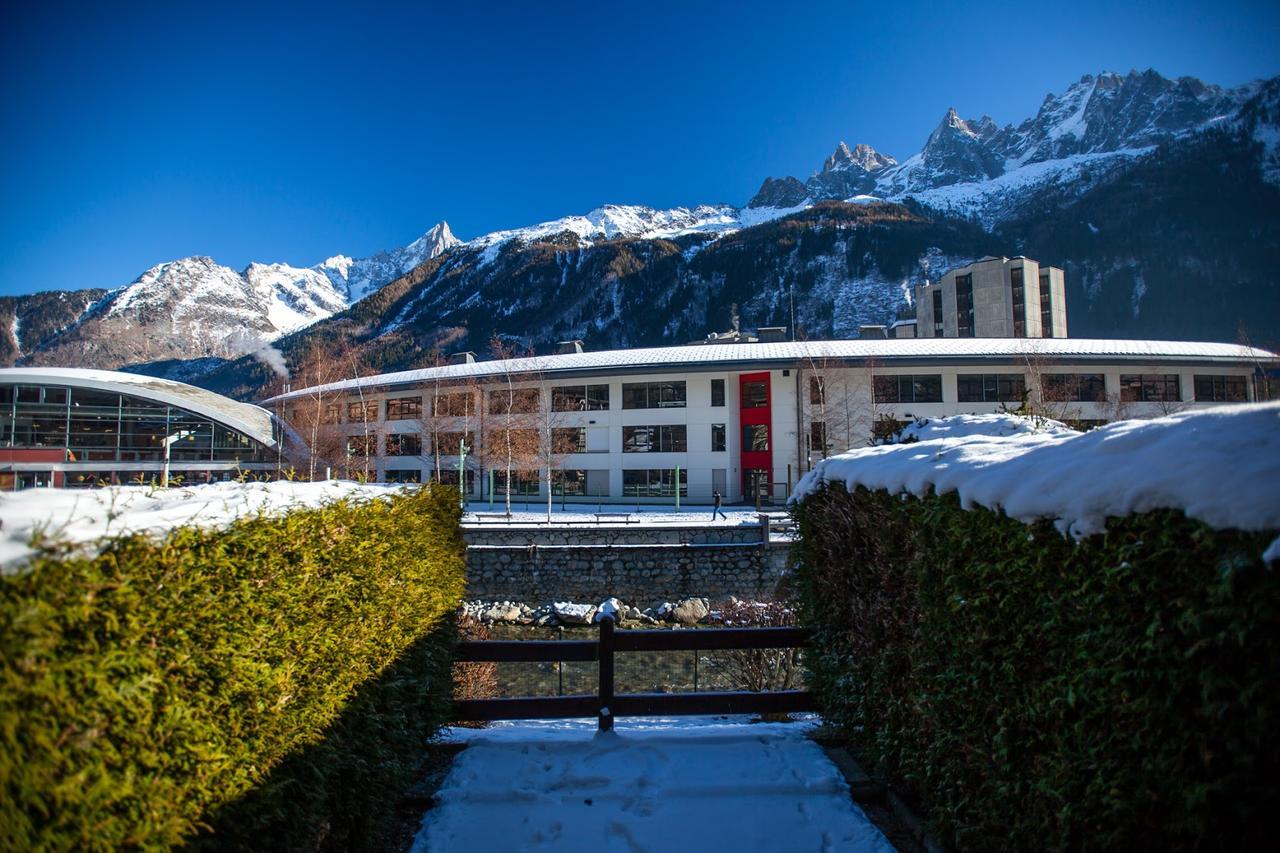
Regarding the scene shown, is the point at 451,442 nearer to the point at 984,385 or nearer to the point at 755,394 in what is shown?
the point at 755,394

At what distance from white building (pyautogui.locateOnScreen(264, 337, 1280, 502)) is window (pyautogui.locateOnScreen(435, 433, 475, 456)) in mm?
118

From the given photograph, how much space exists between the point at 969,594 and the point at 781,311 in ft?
392

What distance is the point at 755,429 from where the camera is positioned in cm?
3428

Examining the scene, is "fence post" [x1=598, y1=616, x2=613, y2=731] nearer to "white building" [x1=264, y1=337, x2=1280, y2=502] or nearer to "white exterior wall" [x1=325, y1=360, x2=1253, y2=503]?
"white building" [x1=264, y1=337, x2=1280, y2=502]

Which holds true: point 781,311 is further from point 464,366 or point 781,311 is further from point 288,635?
point 288,635

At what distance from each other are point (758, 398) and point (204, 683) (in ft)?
109

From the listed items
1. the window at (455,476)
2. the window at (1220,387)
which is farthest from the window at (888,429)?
the window at (1220,387)

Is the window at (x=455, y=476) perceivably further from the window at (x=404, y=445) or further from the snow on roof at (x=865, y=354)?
the snow on roof at (x=865, y=354)

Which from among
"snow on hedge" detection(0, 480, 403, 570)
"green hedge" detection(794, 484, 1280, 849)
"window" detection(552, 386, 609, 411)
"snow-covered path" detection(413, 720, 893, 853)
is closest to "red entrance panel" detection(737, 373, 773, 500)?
"window" detection(552, 386, 609, 411)

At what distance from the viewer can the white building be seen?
32719 mm

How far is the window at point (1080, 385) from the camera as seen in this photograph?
33.4 m

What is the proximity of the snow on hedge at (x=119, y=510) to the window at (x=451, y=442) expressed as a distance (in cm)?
3351

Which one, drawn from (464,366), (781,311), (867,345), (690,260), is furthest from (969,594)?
A: (690,260)

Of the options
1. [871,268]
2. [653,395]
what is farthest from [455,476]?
[871,268]
